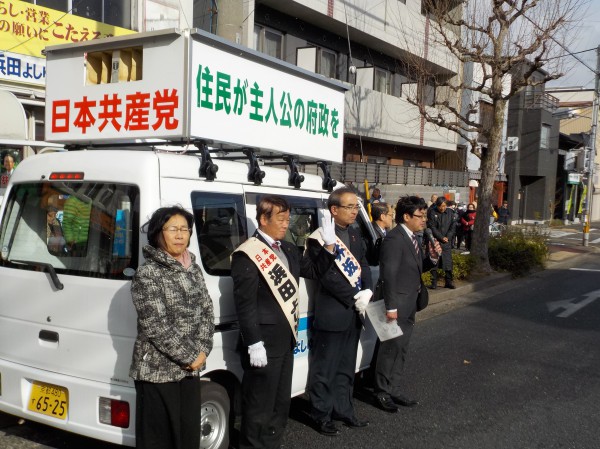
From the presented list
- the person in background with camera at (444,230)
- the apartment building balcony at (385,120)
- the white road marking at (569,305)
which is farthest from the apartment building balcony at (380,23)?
the white road marking at (569,305)

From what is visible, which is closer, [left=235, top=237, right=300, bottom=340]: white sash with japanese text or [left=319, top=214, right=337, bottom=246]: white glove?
[left=235, top=237, right=300, bottom=340]: white sash with japanese text

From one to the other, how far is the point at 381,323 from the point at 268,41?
12.0m

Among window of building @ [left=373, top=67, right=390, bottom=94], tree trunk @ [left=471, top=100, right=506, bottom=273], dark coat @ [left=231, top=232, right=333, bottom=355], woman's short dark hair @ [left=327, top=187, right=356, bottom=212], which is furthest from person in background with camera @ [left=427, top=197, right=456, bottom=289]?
window of building @ [left=373, top=67, right=390, bottom=94]

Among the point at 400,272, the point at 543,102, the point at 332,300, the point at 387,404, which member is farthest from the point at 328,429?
the point at 543,102

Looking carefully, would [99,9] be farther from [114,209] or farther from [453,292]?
[114,209]

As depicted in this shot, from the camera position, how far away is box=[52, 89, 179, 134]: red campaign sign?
3.74 metres

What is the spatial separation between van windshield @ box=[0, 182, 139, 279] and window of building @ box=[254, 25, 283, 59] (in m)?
11.6

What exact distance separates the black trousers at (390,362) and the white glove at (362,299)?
726 mm

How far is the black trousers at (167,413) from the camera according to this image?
323cm

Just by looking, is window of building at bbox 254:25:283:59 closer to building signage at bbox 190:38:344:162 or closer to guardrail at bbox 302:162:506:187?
guardrail at bbox 302:162:506:187

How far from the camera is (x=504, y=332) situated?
838 cm

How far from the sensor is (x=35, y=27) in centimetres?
1025

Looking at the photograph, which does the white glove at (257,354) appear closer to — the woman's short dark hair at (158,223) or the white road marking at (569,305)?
the woman's short dark hair at (158,223)

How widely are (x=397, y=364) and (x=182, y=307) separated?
2.62 metres
